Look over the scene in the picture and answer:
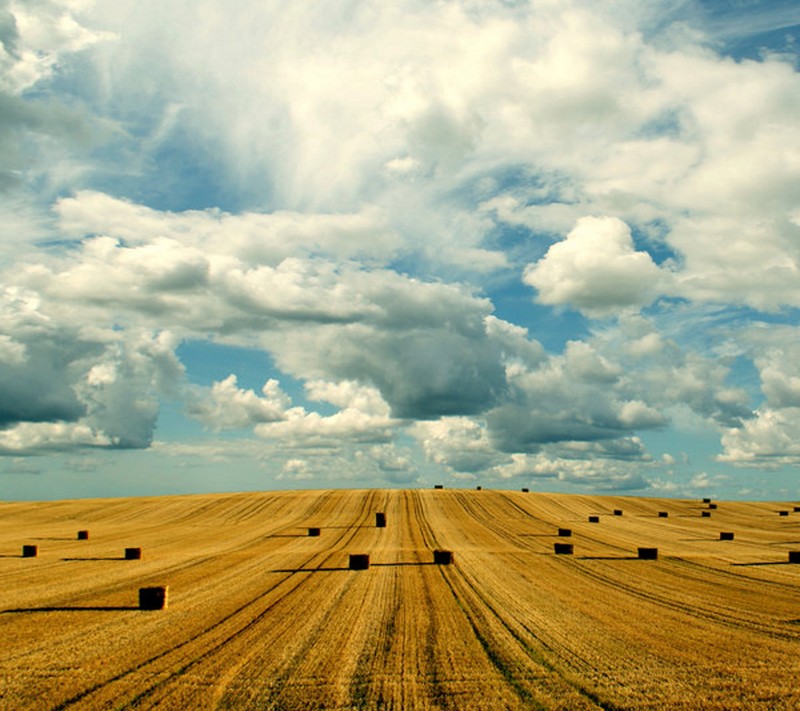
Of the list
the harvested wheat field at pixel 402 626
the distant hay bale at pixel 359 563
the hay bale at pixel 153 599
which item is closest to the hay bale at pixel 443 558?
the harvested wheat field at pixel 402 626

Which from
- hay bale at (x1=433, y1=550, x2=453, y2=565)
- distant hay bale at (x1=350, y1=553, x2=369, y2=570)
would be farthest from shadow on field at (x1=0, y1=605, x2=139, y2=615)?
hay bale at (x1=433, y1=550, x2=453, y2=565)

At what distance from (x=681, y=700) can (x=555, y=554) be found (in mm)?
24305

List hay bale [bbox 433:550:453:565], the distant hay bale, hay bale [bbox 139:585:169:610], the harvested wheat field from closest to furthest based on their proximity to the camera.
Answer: the harvested wheat field
hay bale [bbox 139:585:169:610]
the distant hay bale
hay bale [bbox 433:550:453:565]

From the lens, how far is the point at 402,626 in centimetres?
1691

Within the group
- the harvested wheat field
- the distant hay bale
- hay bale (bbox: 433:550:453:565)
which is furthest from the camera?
hay bale (bbox: 433:550:453:565)

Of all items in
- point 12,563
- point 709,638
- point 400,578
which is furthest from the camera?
point 12,563

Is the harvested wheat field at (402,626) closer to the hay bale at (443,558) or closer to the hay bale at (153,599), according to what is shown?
the hay bale at (443,558)

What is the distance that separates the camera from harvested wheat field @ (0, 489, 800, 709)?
11.7 meters

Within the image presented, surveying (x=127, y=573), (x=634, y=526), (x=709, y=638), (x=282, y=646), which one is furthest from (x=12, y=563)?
(x=634, y=526)

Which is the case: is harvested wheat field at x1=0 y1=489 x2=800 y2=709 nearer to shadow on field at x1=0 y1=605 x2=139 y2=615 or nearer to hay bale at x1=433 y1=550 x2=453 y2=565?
shadow on field at x1=0 y1=605 x2=139 y2=615

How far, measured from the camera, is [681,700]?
11250 mm

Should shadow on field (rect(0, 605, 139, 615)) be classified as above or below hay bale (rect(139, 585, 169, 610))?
below

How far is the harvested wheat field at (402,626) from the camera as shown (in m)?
11.7

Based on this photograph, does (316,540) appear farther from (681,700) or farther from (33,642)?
(681,700)
